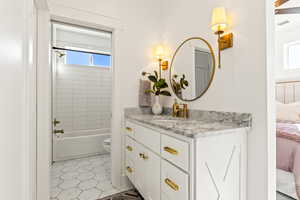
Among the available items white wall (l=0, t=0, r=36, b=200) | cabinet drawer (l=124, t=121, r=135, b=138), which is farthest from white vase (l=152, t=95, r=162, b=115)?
white wall (l=0, t=0, r=36, b=200)

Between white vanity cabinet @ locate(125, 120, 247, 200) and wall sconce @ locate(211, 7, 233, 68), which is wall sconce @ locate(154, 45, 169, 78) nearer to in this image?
wall sconce @ locate(211, 7, 233, 68)

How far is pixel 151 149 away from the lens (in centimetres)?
136

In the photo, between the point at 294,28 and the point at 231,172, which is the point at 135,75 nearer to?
the point at 231,172

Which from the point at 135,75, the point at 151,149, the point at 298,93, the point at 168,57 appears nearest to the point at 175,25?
the point at 168,57

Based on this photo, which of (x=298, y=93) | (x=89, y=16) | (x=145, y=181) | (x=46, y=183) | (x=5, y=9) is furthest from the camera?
(x=298, y=93)

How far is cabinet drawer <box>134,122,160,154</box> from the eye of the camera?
4.22ft

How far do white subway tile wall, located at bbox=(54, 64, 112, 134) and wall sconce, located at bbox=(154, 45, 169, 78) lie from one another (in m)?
1.70

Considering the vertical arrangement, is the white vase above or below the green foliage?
below

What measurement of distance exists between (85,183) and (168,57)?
204 centimetres

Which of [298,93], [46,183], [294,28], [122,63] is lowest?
[46,183]

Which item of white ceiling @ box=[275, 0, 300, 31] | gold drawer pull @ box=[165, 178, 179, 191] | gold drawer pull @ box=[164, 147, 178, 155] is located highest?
white ceiling @ box=[275, 0, 300, 31]

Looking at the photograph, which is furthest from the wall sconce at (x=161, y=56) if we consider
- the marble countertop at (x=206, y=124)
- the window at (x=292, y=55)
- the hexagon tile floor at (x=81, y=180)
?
the window at (x=292, y=55)

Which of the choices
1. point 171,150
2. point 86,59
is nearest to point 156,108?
point 171,150

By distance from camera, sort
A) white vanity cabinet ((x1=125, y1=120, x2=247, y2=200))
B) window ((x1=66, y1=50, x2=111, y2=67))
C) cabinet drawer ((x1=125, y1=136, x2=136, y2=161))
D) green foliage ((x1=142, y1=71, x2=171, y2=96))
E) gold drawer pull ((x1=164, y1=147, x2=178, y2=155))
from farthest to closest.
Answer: window ((x1=66, y1=50, x2=111, y2=67)) < green foliage ((x1=142, y1=71, x2=171, y2=96)) < cabinet drawer ((x1=125, y1=136, x2=136, y2=161)) < gold drawer pull ((x1=164, y1=147, x2=178, y2=155)) < white vanity cabinet ((x1=125, y1=120, x2=247, y2=200))
